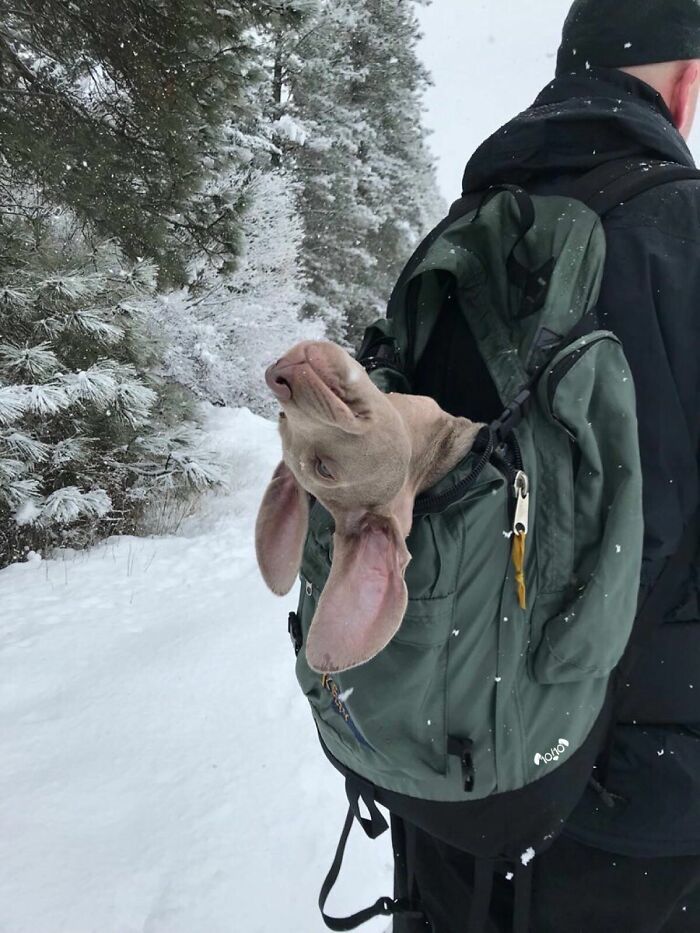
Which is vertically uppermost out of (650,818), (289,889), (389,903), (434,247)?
(434,247)

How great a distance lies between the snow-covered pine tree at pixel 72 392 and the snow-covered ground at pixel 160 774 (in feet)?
3.93

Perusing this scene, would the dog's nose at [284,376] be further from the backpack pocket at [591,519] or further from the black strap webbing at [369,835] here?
the black strap webbing at [369,835]

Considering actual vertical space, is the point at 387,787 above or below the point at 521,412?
below

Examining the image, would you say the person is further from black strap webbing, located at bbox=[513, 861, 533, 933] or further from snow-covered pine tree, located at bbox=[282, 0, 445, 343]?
snow-covered pine tree, located at bbox=[282, 0, 445, 343]

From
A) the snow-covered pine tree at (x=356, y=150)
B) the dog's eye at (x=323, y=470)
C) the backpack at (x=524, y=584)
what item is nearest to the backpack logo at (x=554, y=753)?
the backpack at (x=524, y=584)

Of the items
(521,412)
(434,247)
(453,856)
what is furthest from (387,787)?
(434,247)

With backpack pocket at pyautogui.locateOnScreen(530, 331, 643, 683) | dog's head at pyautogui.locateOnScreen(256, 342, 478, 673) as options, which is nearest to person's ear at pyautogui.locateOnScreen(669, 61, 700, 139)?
backpack pocket at pyautogui.locateOnScreen(530, 331, 643, 683)

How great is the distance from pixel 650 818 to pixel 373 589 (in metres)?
0.72

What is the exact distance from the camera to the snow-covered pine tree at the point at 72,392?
5.07 metres

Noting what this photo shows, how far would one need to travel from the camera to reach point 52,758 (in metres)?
3.10

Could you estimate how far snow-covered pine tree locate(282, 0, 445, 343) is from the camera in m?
15.1

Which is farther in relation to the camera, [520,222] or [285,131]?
[285,131]

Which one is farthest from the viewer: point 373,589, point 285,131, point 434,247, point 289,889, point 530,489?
point 285,131

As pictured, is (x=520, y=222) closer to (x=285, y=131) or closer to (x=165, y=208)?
(x=165, y=208)
